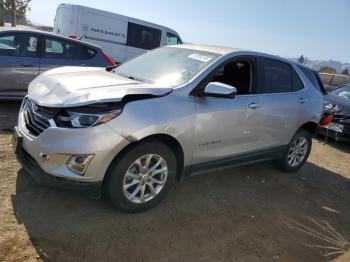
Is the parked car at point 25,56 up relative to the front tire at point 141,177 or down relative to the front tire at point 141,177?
up

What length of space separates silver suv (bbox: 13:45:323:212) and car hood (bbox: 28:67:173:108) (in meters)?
0.01

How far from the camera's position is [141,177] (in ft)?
12.6

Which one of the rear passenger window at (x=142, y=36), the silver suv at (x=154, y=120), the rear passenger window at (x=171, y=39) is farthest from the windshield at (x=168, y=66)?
the rear passenger window at (x=171, y=39)

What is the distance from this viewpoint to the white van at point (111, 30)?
1309cm

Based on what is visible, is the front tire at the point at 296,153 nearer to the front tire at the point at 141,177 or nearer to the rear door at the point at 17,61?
the front tire at the point at 141,177

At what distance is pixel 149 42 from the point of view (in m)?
15.1

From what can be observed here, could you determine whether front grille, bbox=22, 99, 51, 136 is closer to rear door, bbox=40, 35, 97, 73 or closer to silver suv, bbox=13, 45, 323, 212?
silver suv, bbox=13, 45, 323, 212

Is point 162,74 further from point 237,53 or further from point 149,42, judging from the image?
point 149,42

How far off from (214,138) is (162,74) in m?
0.94

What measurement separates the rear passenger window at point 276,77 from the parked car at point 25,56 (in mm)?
4076

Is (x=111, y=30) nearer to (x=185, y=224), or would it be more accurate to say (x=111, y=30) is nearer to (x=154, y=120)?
(x=154, y=120)

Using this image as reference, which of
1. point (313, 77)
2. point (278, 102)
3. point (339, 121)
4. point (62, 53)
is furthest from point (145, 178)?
point (339, 121)

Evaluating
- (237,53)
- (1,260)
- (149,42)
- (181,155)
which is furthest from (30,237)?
(149,42)

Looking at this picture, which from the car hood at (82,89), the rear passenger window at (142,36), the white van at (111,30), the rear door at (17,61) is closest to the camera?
the car hood at (82,89)
